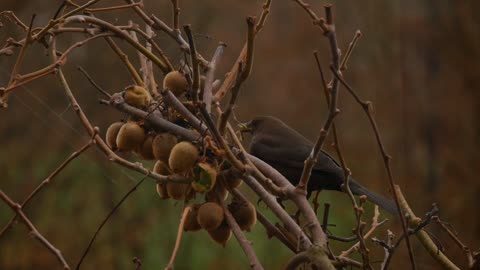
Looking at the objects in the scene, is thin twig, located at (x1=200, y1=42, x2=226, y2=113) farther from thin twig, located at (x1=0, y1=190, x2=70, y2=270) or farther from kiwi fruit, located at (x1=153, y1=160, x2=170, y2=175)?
thin twig, located at (x1=0, y1=190, x2=70, y2=270)

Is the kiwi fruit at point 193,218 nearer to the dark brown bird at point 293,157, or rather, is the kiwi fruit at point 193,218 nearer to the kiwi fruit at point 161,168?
the kiwi fruit at point 161,168

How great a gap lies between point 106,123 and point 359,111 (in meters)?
1.71

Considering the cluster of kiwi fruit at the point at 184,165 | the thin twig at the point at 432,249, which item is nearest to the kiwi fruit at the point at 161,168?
the cluster of kiwi fruit at the point at 184,165

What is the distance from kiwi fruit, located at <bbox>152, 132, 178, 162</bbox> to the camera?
3.78 ft

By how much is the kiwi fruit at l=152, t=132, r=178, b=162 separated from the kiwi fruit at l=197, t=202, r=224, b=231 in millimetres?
86

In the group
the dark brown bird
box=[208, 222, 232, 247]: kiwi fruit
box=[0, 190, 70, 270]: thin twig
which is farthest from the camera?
the dark brown bird

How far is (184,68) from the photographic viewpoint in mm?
Result: 1234

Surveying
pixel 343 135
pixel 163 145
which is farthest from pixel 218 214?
pixel 343 135

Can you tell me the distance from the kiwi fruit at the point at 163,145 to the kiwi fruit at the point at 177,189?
4 cm

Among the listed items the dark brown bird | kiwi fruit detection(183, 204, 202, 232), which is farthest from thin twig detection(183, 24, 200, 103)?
the dark brown bird

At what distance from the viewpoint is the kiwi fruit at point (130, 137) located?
3.87 ft

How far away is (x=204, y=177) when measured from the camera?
111 cm

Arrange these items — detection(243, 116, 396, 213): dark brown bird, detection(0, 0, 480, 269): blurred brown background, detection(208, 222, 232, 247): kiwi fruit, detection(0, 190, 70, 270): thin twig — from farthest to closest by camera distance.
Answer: detection(0, 0, 480, 269): blurred brown background
detection(243, 116, 396, 213): dark brown bird
detection(208, 222, 232, 247): kiwi fruit
detection(0, 190, 70, 270): thin twig

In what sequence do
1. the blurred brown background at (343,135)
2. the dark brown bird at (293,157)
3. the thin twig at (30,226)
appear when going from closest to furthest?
1. the thin twig at (30,226)
2. the dark brown bird at (293,157)
3. the blurred brown background at (343,135)
